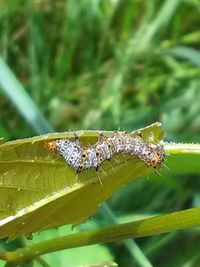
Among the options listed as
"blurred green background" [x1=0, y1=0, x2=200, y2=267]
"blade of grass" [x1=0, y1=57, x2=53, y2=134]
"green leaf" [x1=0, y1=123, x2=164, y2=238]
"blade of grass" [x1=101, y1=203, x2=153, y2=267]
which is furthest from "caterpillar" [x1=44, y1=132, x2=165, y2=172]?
"blurred green background" [x1=0, y1=0, x2=200, y2=267]

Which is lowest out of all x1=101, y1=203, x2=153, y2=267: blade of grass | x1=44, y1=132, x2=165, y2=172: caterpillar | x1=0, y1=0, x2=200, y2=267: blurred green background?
x1=44, y1=132, x2=165, y2=172: caterpillar

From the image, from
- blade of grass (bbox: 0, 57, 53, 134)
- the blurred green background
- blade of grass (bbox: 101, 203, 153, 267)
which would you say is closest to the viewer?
blade of grass (bbox: 101, 203, 153, 267)

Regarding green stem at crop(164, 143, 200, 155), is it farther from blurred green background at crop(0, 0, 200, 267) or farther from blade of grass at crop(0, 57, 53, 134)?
blurred green background at crop(0, 0, 200, 267)

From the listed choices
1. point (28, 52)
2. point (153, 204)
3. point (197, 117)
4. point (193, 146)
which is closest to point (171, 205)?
point (153, 204)

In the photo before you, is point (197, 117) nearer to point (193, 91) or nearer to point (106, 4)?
point (193, 91)

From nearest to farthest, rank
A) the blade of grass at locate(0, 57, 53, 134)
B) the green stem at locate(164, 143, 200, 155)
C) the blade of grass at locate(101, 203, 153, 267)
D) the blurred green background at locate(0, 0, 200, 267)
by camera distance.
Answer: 1. the green stem at locate(164, 143, 200, 155)
2. the blade of grass at locate(101, 203, 153, 267)
3. the blade of grass at locate(0, 57, 53, 134)
4. the blurred green background at locate(0, 0, 200, 267)

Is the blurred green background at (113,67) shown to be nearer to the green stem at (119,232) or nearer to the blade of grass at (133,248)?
the blade of grass at (133,248)

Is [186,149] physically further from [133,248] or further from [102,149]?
[133,248]
